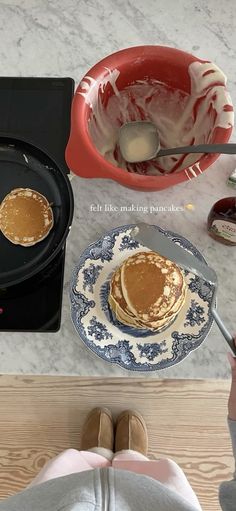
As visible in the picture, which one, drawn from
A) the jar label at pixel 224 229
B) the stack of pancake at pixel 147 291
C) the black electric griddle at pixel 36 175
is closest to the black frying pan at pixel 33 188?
the black electric griddle at pixel 36 175

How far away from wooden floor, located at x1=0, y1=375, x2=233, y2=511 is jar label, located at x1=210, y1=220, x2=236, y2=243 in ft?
1.31

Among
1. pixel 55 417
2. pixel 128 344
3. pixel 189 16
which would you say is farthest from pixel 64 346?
pixel 189 16

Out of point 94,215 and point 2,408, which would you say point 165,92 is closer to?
point 94,215

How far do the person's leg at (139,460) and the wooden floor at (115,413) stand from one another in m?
0.03

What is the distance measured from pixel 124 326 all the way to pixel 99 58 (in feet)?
1.50

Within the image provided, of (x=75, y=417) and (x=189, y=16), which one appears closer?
(x=189, y=16)

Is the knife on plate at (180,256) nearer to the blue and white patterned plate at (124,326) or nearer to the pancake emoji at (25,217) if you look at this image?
the blue and white patterned plate at (124,326)

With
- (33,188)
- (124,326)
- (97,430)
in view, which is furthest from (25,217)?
(97,430)

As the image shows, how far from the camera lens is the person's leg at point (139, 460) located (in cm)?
89

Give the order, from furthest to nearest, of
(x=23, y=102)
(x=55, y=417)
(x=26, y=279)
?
(x=55, y=417) → (x=23, y=102) → (x=26, y=279)

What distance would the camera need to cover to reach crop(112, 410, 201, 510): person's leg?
893mm

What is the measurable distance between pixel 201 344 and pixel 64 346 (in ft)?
0.68

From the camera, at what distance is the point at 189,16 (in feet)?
3.05

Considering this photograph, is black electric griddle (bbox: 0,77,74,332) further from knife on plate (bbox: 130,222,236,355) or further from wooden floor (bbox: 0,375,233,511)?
wooden floor (bbox: 0,375,233,511)
